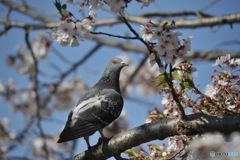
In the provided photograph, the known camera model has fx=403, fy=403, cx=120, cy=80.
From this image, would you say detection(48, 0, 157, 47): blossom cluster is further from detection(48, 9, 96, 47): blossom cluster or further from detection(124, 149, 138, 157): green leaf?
detection(124, 149, 138, 157): green leaf

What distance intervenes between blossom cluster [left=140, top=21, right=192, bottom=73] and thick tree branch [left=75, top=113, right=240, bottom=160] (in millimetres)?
446

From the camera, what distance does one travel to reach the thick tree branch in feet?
8.23

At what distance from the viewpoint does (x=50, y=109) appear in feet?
33.0

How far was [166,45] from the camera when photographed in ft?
7.75

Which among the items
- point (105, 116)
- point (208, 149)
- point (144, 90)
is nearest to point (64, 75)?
point (144, 90)

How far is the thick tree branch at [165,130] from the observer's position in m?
2.51

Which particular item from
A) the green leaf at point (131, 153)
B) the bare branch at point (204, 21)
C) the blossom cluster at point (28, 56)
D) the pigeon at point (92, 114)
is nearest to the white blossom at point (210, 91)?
the green leaf at point (131, 153)

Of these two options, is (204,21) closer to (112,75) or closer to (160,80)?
(112,75)

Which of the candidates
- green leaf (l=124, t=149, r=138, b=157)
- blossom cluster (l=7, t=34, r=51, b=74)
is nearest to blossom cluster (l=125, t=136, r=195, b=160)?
green leaf (l=124, t=149, r=138, b=157)

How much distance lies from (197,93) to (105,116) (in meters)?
0.78

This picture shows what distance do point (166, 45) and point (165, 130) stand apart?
2.01ft

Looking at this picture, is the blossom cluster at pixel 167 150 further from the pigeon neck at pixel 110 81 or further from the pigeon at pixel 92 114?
the pigeon neck at pixel 110 81

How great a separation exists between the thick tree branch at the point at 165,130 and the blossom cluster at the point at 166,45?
0.45 meters

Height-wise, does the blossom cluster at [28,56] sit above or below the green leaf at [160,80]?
above
